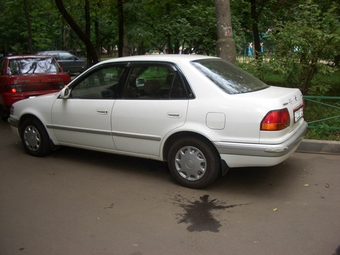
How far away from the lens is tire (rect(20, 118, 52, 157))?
19.5ft

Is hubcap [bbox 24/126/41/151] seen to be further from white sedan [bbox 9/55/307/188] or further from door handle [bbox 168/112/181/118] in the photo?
door handle [bbox 168/112/181/118]

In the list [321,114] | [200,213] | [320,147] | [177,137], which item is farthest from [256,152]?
[321,114]

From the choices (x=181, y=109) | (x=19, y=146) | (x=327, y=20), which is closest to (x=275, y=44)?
(x=327, y=20)

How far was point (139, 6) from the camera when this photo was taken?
12.1 meters

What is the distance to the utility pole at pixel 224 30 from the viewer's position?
24.1 feet

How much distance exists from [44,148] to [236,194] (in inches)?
132

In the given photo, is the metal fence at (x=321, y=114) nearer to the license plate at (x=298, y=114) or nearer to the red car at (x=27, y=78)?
the license plate at (x=298, y=114)

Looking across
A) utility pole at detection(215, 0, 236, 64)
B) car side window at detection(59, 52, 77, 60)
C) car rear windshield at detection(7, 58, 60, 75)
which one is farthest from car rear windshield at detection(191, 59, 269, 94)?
car side window at detection(59, 52, 77, 60)

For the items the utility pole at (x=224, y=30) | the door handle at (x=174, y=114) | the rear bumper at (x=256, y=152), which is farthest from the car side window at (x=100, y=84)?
the utility pole at (x=224, y=30)

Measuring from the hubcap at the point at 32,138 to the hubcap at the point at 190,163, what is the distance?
2.71 m

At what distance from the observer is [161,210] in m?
4.08

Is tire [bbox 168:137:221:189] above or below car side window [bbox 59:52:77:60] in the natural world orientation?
below

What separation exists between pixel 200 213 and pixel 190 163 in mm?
758

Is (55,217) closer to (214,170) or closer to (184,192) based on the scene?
(184,192)
